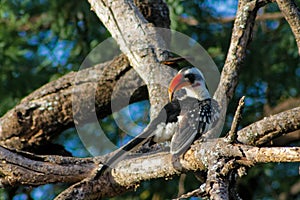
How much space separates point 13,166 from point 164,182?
234 centimetres

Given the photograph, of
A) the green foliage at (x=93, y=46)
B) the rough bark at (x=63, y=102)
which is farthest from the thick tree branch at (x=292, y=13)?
the green foliage at (x=93, y=46)

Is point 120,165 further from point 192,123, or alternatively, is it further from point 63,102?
point 63,102

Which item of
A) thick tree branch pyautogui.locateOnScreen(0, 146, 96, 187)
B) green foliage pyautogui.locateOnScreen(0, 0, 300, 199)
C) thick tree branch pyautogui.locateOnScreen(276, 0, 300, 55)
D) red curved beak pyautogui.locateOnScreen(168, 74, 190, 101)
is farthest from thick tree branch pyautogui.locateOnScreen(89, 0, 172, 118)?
green foliage pyautogui.locateOnScreen(0, 0, 300, 199)

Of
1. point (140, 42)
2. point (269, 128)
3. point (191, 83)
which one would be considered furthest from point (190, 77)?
point (269, 128)

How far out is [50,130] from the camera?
4320 mm

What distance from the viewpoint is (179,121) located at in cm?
355

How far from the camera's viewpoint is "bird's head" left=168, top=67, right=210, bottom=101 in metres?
3.83

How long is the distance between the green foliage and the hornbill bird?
123 cm

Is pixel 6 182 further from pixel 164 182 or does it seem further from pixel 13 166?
pixel 164 182

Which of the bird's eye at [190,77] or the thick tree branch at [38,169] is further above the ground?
the bird's eye at [190,77]

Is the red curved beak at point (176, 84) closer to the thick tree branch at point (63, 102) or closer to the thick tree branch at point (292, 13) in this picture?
the thick tree branch at point (63, 102)

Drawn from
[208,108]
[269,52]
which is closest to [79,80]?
[208,108]

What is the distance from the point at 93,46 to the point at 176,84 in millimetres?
1601

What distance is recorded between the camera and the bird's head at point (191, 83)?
12.6 ft
